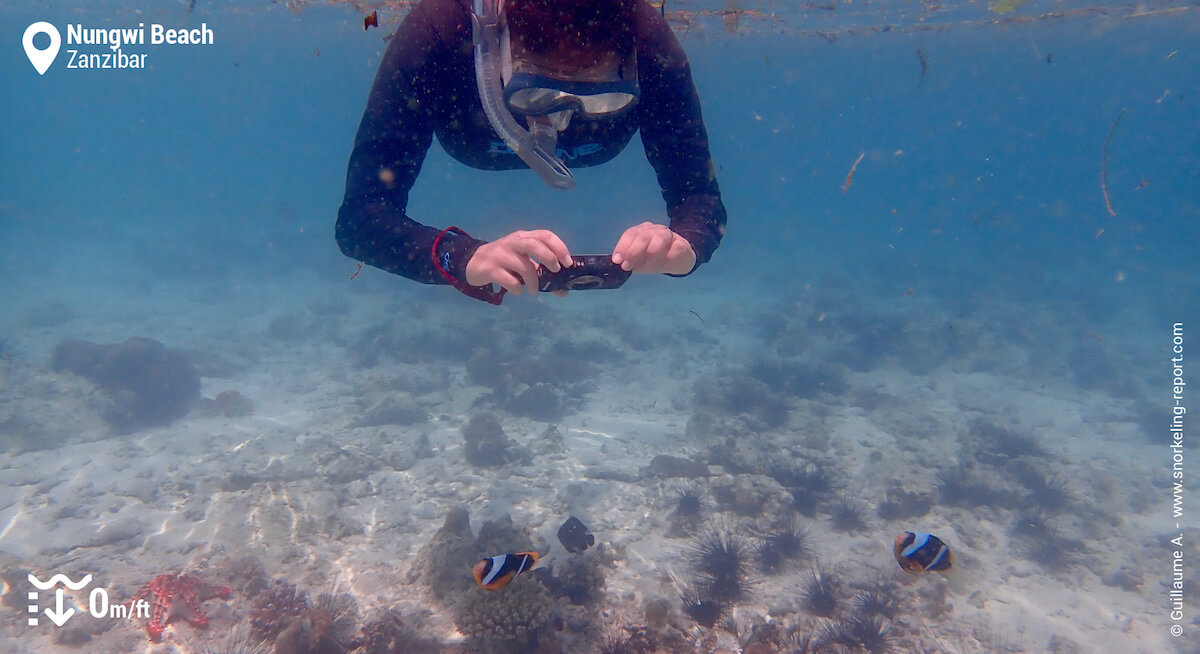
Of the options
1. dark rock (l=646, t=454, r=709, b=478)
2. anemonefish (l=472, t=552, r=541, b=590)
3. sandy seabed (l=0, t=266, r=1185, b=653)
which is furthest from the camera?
dark rock (l=646, t=454, r=709, b=478)

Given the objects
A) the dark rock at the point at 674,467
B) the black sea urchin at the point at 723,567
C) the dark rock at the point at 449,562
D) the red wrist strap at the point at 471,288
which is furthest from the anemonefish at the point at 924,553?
the dark rock at the point at 674,467

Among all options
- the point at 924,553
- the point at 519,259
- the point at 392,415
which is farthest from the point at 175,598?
the point at 924,553

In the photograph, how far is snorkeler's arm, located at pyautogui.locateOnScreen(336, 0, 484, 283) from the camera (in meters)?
2.11

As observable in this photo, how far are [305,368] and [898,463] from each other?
14315mm

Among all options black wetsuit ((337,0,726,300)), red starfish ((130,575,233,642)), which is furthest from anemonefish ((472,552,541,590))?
red starfish ((130,575,233,642))

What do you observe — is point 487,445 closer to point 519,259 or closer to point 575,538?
point 575,538

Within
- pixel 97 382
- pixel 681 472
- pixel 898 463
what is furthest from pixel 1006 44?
pixel 97 382

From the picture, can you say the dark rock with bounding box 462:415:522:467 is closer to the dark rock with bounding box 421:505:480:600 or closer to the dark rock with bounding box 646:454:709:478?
the dark rock with bounding box 646:454:709:478

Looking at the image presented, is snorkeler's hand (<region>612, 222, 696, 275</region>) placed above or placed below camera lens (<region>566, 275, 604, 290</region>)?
above

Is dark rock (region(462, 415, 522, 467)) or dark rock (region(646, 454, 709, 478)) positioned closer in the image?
dark rock (region(646, 454, 709, 478))

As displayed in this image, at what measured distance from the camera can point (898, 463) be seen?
981 cm

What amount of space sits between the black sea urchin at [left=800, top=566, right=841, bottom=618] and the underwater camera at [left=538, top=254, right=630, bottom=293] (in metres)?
5.73

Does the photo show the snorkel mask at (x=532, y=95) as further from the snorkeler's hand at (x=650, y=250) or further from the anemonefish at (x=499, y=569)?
the anemonefish at (x=499, y=569)

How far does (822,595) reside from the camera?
235 inches
